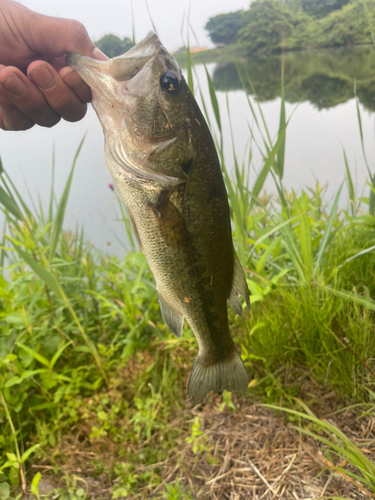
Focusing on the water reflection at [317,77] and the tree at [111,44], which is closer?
the tree at [111,44]

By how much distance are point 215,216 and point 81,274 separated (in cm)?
192

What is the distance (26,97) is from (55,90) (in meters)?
0.12

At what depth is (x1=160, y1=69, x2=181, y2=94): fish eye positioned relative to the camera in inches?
42.9

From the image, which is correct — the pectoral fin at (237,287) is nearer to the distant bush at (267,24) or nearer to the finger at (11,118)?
the finger at (11,118)

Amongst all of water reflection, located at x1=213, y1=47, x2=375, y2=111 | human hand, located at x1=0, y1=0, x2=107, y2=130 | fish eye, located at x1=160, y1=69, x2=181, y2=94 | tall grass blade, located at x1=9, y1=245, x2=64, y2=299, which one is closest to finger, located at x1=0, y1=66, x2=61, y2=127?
human hand, located at x1=0, y1=0, x2=107, y2=130

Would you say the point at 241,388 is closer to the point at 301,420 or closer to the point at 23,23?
the point at 301,420

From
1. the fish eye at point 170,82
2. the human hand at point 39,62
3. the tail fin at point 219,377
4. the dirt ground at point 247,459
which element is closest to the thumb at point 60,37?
the human hand at point 39,62

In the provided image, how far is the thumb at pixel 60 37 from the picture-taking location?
125cm

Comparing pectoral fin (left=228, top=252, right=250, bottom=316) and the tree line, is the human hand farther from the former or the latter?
the tree line

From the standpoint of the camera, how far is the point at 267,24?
21.7 metres

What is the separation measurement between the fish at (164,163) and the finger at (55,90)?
10 cm

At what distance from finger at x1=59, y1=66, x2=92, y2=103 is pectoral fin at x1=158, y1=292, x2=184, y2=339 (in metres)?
0.89

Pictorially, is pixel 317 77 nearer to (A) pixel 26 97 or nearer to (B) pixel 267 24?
(B) pixel 267 24

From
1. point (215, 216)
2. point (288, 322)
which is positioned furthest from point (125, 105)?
point (288, 322)
